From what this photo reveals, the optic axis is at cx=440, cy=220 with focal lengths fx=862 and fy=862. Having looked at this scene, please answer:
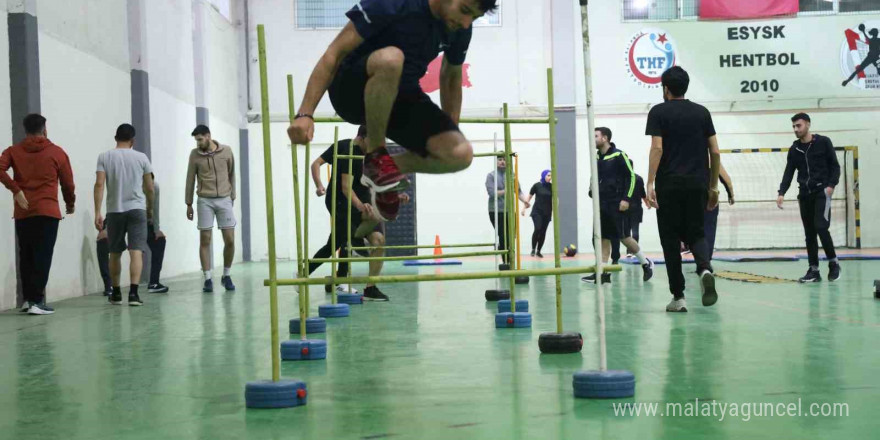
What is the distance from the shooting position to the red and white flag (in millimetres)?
17422

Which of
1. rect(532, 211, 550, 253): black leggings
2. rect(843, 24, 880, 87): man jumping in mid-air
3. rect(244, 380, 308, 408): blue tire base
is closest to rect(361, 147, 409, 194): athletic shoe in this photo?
rect(244, 380, 308, 408): blue tire base

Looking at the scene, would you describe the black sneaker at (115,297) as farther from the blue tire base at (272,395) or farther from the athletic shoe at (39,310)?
the blue tire base at (272,395)

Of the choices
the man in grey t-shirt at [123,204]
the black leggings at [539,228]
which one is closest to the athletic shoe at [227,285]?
the man in grey t-shirt at [123,204]

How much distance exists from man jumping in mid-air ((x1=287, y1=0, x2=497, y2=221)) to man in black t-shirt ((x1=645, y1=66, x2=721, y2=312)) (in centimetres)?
279

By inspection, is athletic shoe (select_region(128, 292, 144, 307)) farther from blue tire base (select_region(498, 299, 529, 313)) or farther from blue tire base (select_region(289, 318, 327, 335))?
blue tire base (select_region(498, 299, 529, 313))

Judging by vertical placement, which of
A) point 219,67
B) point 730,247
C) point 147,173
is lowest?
point 730,247

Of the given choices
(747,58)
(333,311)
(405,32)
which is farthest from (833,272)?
(747,58)

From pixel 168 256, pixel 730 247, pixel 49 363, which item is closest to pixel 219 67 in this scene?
pixel 168 256

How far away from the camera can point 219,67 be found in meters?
15.8

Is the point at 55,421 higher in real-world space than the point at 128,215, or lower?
lower

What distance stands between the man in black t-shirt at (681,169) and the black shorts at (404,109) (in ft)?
9.36

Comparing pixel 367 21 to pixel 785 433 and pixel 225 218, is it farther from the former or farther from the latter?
pixel 225 218

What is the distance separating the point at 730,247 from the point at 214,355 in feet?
47.5

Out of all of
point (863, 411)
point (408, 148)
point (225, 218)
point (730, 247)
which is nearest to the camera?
point (863, 411)
